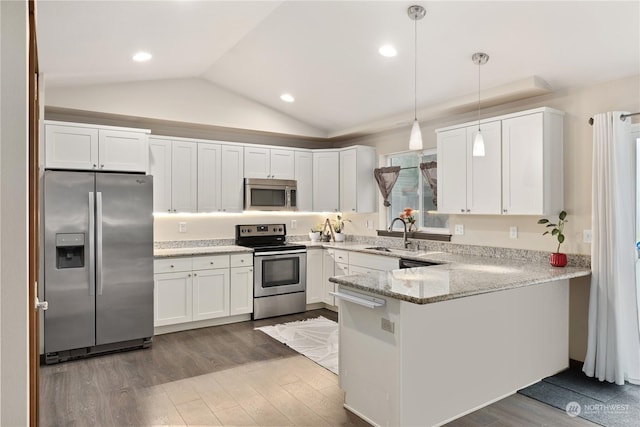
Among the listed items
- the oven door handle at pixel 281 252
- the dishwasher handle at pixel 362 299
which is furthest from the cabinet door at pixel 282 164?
the dishwasher handle at pixel 362 299

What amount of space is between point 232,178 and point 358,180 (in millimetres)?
1672

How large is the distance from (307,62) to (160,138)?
196cm

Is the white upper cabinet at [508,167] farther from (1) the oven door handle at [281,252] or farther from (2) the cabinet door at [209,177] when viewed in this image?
(2) the cabinet door at [209,177]

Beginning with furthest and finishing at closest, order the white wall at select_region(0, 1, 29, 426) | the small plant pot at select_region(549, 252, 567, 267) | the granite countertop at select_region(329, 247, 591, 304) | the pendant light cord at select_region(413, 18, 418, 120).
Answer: the small plant pot at select_region(549, 252, 567, 267)
the pendant light cord at select_region(413, 18, 418, 120)
the granite countertop at select_region(329, 247, 591, 304)
the white wall at select_region(0, 1, 29, 426)

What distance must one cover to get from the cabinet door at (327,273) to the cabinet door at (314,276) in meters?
0.04

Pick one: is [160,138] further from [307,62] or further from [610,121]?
[610,121]

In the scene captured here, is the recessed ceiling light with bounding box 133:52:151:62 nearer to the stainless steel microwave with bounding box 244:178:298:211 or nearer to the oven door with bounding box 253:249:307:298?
the stainless steel microwave with bounding box 244:178:298:211

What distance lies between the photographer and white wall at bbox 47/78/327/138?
173 inches

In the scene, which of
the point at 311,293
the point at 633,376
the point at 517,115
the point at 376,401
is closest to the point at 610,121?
the point at 517,115

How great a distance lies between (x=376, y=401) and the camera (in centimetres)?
258

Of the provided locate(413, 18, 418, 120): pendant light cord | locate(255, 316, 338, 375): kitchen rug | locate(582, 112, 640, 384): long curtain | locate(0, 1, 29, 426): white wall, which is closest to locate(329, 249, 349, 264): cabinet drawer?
locate(255, 316, 338, 375): kitchen rug

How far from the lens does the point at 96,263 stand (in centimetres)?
393

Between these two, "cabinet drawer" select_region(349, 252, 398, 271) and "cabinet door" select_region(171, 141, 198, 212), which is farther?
"cabinet door" select_region(171, 141, 198, 212)

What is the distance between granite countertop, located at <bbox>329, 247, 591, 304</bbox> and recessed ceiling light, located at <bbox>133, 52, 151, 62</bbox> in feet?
8.98
